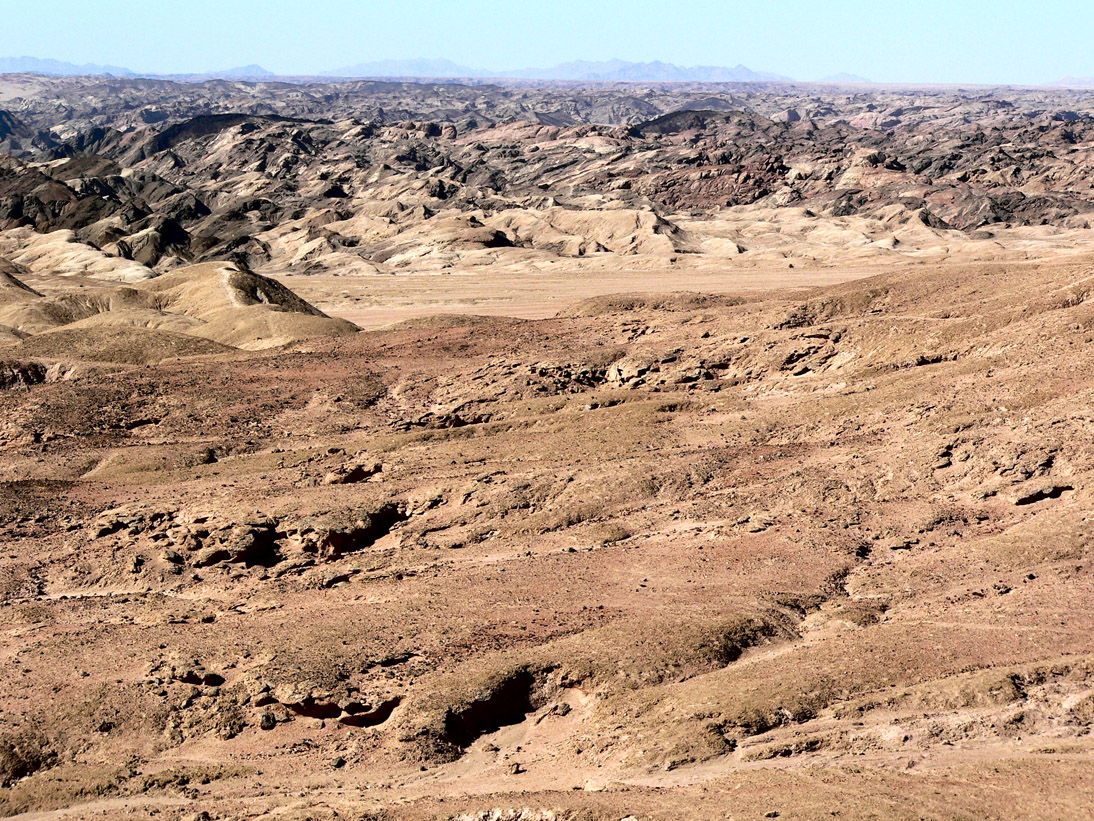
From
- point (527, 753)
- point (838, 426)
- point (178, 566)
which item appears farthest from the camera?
point (838, 426)

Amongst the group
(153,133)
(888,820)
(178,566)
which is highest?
(153,133)

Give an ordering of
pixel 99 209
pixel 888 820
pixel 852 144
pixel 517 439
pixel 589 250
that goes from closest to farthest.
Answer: pixel 888 820 → pixel 517 439 → pixel 589 250 → pixel 99 209 → pixel 852 144

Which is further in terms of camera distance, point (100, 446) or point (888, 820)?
point (100, 446)

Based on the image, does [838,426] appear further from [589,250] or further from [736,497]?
[589,250]

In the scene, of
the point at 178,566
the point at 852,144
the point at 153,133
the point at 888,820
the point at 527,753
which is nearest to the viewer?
the point at 888,820

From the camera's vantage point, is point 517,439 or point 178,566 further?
point 517,439

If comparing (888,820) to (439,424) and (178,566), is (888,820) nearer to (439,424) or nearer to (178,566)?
(178,566)

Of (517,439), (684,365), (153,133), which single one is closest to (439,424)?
(517,439)

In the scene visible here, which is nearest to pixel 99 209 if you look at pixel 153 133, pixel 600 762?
pixel 153 133

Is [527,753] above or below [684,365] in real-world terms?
below

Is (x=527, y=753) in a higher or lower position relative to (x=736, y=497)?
lower
